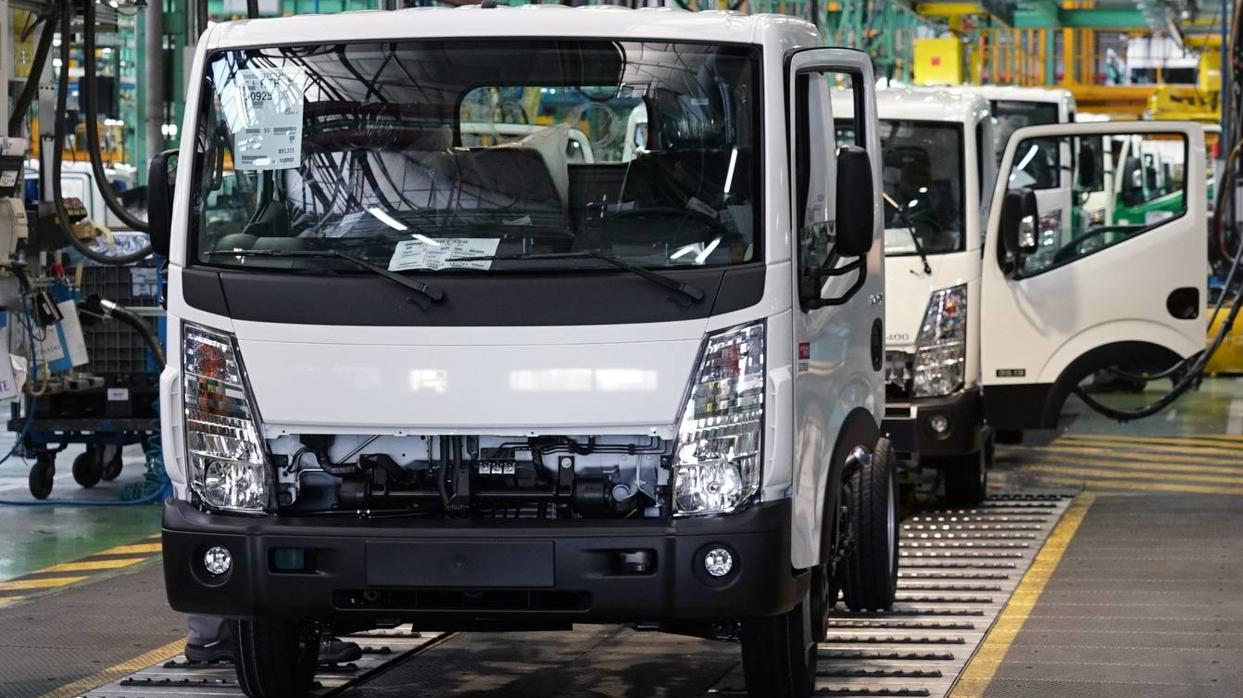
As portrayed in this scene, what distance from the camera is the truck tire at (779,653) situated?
5668 millimetres

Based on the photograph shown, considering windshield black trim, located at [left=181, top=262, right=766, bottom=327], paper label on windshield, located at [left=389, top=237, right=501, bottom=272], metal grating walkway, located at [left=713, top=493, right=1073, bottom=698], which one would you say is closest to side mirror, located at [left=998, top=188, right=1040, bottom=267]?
metal grating walkway, located at [left=713, top=493, right=1073, bottom=698]

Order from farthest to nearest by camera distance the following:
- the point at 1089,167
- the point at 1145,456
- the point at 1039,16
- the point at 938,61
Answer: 1. the point at 1039,16
2. the point at 938,61
3. the point at 1145,456
4. the point at 1089,167

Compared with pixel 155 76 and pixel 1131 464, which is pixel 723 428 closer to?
pixel 155 76

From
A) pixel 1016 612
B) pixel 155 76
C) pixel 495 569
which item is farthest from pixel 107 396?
pixel 495 569

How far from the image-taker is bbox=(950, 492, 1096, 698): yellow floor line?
6375 millimetres

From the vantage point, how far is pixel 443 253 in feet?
17.4

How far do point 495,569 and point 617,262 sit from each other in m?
0.88

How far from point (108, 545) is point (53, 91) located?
91.9 inches

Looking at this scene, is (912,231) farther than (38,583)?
Yes

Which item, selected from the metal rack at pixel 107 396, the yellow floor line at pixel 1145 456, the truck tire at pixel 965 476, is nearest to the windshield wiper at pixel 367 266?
the truck tire at pixel 965 476

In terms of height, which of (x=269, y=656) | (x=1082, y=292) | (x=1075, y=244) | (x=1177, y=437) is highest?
(x=1075, y=244)

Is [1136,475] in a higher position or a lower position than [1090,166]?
lower

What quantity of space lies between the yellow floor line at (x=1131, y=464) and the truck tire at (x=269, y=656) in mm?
7903

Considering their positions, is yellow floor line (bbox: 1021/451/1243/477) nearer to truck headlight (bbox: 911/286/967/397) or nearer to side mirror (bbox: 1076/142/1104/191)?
side mirror (bbox: 1076/142/1104/191)
